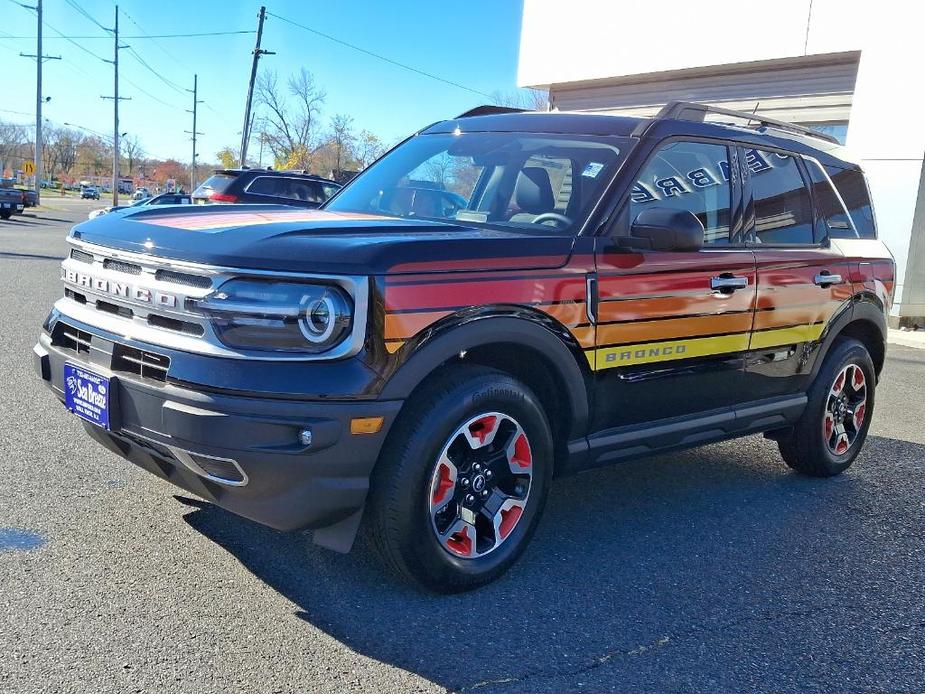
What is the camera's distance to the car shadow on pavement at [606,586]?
299 cm

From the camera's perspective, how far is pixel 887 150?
43.9 feet

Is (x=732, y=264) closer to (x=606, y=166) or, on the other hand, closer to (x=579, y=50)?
(x=606, y=166)

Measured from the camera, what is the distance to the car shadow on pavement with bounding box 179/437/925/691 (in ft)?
9.81

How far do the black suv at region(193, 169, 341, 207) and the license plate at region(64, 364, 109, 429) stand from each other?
1126 centimetres

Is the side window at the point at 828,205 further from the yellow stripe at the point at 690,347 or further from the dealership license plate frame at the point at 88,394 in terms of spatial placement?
the dealership license plate frame at the point at 88,394

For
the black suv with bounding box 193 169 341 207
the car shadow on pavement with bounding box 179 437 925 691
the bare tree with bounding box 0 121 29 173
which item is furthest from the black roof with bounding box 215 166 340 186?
the bare tree with bounding box 0 121 29 173

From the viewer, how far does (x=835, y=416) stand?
209 inches

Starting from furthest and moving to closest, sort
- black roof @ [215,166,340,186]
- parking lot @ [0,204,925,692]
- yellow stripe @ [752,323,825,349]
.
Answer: black roof @ [215,166,340,186] < yellow stripe @ [752,323,825,349] < parking lot @ [0,204,925,692]

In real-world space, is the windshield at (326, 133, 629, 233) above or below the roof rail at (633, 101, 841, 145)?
below

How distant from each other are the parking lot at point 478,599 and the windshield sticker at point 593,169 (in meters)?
1.64

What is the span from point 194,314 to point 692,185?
2455 mm

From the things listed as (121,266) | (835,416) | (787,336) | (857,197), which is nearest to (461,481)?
(121,266)

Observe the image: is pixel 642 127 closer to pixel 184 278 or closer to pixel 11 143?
pixel 184 278

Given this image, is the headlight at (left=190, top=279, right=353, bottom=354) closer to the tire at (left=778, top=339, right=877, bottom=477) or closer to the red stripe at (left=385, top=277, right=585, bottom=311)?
the red stripe at (left=385, top=277, right=585, bottom=311)
